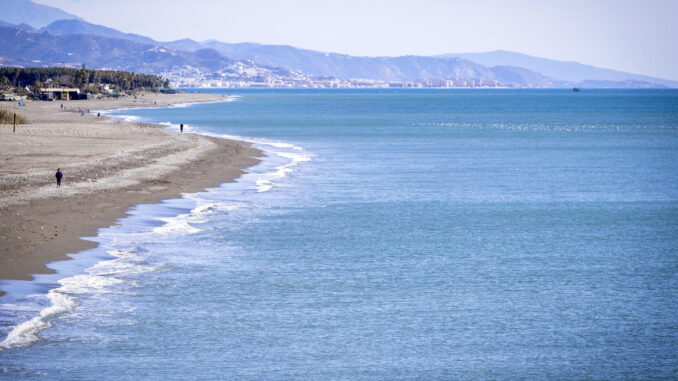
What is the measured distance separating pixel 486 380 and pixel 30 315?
457 inches

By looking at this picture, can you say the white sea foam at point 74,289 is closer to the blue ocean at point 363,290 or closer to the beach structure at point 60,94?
the blue ocean at point 363,290

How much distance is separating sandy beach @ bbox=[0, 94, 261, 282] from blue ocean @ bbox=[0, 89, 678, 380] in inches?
47.0

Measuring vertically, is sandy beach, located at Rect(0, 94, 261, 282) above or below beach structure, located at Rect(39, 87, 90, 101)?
below

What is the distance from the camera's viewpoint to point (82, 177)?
41188mm

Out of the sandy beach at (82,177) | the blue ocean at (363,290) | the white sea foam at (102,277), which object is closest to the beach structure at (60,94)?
the sandy beach at (82,177)

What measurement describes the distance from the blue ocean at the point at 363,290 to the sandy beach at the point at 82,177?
1.19 m

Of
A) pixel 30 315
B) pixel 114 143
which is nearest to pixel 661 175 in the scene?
pixel 114 143

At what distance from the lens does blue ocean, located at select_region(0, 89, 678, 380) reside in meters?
18.0

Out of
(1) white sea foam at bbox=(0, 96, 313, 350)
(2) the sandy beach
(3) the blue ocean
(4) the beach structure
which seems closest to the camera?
(3) the blue ocean

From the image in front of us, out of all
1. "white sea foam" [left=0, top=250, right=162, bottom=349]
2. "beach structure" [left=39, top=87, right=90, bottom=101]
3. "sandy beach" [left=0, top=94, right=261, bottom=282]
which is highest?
"beach structure" [left=39, top=87, right=90, bottom=101]

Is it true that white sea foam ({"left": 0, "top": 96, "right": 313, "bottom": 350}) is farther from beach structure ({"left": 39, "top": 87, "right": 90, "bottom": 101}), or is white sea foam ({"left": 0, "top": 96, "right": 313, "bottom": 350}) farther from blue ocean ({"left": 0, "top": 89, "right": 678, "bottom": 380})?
beach structure ({"left": 39, "top": 87, "right": 90, "bottom": 101})

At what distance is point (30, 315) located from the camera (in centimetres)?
1998

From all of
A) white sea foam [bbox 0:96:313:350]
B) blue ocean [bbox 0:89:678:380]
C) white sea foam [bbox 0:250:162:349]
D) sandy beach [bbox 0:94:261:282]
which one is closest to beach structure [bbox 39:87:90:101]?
sandy beach [bbox 0:94:261:282]

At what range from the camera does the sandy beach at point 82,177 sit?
27031 millimetres
